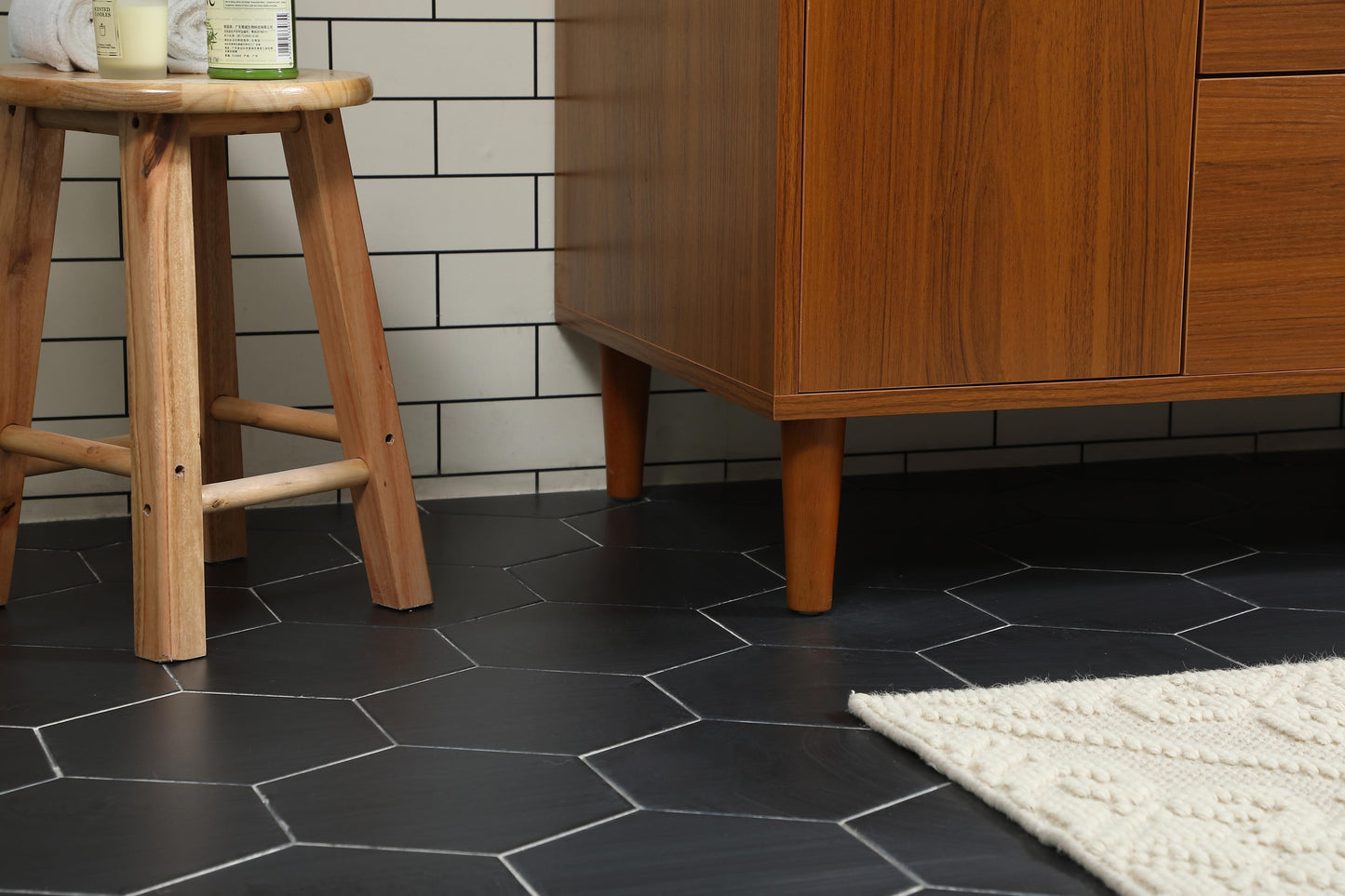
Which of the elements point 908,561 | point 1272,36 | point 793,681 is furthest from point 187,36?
point 1272,36

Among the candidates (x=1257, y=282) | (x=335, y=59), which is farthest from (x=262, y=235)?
(x=1257, y=282)

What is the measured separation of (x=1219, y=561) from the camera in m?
1.75

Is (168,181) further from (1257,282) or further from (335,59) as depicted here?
(1257,282)

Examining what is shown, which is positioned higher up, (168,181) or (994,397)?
(168,181)

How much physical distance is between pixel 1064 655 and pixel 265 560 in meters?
0.89

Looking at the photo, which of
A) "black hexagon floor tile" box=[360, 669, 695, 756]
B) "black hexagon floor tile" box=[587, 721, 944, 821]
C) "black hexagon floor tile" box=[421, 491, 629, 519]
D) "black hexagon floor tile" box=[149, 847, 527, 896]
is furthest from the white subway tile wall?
"black hexagon floor tile" box=[149, 847, 527, 896]

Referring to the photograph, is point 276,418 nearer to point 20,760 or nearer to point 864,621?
point 20,760

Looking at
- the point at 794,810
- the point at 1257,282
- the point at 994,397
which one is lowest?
the point at 794,810

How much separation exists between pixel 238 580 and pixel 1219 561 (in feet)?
3.66

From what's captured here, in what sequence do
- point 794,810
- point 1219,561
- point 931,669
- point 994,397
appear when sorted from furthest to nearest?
1. point 1219,561
2. point 994,397
3. point 931,669
4. point 794,810

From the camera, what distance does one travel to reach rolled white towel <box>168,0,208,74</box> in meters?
1.42

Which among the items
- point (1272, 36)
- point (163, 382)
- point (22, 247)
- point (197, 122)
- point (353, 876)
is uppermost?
point (1272, 36)

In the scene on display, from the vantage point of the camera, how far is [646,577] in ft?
5.51

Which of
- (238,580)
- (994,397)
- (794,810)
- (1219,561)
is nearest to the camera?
(794,810)
